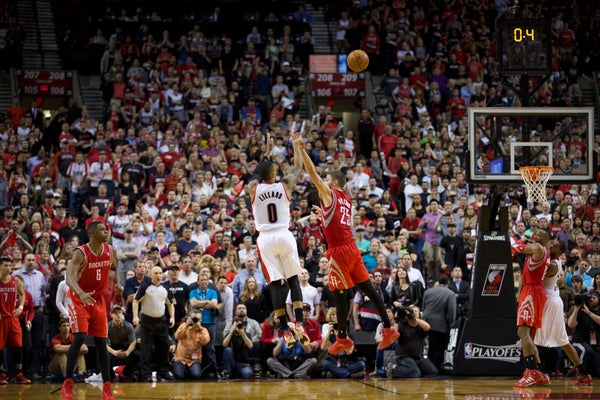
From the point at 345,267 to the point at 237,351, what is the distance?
196 inches

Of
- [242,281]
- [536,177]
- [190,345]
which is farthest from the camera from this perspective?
[242,281]

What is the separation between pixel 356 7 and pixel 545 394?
1827 centimetres

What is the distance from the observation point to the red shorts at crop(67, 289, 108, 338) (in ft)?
32.8

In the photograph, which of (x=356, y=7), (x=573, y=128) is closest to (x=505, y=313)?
(x=573, y=128)

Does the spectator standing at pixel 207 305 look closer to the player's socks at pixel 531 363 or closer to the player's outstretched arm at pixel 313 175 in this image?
the player's outstretched arm at pixel 313 175

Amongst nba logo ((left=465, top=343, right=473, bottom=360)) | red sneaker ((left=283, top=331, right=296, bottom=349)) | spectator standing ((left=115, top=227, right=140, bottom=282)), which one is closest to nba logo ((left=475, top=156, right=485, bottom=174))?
nba logo ((left=465, top=343, right=473, bottom=360))

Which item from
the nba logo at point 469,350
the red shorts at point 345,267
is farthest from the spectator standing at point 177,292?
the red shorts at point 345,267

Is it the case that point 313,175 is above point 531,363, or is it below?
above

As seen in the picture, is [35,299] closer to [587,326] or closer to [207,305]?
[207,305]

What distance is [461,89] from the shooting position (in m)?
22.6

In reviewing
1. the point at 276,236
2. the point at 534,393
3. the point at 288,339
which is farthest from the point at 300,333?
the point at 534,393

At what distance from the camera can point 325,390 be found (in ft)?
37.0

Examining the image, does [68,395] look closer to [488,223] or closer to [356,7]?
[488,223]

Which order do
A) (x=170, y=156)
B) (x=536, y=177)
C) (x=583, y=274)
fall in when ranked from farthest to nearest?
(x=170, y=156)
(x=583, y=274)
(x=536, y=177)
